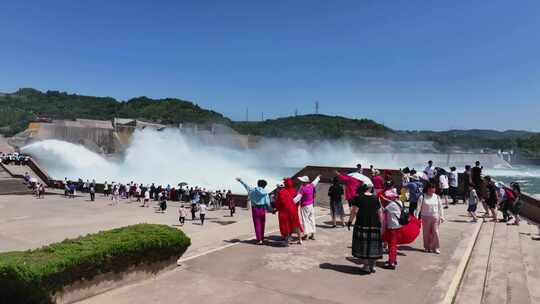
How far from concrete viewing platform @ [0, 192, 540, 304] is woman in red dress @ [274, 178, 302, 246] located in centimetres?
39

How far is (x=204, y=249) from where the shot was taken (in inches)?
348

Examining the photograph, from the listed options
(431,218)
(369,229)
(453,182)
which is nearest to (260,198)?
(369,229)

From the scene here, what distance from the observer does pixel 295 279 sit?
6754 millimetres

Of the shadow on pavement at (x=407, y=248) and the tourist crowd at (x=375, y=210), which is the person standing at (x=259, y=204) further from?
the shadow on pavement at (x=407, y=248)

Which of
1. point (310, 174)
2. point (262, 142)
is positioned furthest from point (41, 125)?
point (310, 174)

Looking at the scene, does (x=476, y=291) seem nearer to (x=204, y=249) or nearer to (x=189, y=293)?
(x=189, y=293)

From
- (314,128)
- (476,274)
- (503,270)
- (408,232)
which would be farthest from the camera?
(314,128)

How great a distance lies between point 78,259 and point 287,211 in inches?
179

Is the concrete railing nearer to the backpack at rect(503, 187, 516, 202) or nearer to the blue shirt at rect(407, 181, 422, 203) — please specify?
the blue shirt at rect(407, 181, 422, 203)

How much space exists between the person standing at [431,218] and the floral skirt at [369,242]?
2.08 metres

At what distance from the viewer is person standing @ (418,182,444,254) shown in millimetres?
8375

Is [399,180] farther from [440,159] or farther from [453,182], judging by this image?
[440,159]

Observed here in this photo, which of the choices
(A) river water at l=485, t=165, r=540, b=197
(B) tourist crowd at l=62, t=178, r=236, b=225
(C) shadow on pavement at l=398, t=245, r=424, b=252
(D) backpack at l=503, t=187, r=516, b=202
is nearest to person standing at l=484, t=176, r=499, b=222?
(D) backpack at l=503, t=187, r=516, b=202

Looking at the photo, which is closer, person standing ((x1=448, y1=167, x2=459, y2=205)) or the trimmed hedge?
the trimmed hedge
